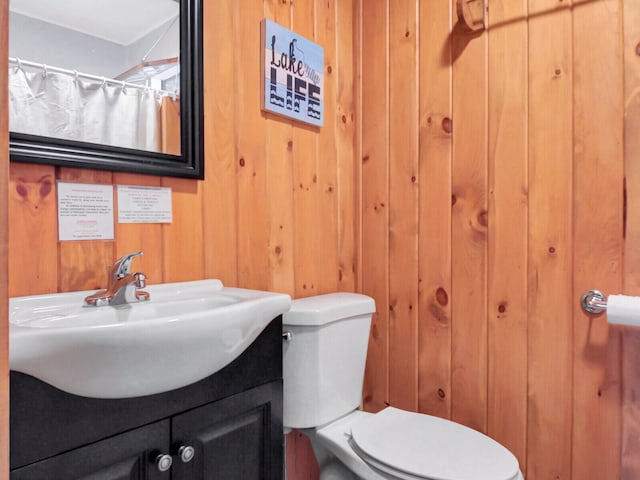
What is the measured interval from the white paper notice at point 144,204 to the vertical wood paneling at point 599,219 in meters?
1.16

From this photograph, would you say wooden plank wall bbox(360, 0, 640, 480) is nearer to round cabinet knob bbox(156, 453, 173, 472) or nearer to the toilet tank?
the toilet tank

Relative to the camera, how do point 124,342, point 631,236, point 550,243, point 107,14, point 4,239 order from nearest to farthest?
point 4,239
point 124,342
point 107,14
point 631,236
point 550,243

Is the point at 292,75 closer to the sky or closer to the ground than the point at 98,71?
closer to the sky

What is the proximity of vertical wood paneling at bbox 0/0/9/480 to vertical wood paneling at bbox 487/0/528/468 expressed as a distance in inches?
51.7

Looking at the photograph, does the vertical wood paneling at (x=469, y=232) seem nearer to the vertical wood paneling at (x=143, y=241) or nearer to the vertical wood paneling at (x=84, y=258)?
the vertical wood paneling at (x=143, y=241)

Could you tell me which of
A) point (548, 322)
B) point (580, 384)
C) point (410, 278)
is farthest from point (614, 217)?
point (410, 278)

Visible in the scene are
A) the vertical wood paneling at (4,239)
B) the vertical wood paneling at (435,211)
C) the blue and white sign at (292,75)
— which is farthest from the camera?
the vertical wood paneling at (435,211)

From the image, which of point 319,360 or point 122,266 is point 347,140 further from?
point 122,266

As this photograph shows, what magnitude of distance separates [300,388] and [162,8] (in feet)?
3.62

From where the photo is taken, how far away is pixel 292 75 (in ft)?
4.70

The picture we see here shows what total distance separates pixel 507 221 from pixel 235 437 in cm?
101

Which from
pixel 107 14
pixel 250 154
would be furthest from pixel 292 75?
pixel 107 14

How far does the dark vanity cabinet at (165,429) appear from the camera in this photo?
2.15ft

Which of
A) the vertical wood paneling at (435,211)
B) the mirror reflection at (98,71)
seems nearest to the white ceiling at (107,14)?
the mirror reflection at (98,71)
